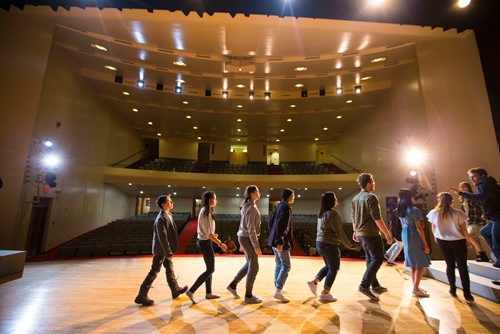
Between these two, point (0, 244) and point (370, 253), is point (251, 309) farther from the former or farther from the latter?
point (0, 244)

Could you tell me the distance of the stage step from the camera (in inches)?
120

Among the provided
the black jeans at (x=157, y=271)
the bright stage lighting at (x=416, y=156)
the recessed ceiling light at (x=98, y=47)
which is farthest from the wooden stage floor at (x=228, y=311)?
the recessed ceiling light at (x=98, y=47)

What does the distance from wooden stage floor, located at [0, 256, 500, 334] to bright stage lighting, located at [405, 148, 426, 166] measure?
167 inches

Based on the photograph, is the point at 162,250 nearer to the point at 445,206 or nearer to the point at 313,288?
the point at 313,288

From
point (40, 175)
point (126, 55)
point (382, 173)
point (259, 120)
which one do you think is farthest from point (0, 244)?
point (382, 173)

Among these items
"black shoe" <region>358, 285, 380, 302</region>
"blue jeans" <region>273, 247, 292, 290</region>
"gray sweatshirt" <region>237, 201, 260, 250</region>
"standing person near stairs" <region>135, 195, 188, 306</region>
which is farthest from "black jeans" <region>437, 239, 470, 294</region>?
"standing person near stairs" <region>135, 195, 188, 306</region>

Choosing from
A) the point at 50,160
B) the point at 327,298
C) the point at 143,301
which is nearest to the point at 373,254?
the point at 327,298

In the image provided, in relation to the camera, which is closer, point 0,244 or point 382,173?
point 0,244

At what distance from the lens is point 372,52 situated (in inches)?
325

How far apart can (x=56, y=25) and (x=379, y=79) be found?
426 inches

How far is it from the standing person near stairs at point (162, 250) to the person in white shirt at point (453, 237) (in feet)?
10.9

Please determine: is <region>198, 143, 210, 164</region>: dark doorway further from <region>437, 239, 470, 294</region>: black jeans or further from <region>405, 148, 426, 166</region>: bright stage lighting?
<region>437, 239, 470, 294</region>: black jeans

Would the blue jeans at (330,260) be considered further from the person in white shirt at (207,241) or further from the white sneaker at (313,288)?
the person in white shirt at (207,241)

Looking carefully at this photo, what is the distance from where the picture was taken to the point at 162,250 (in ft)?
9.93
